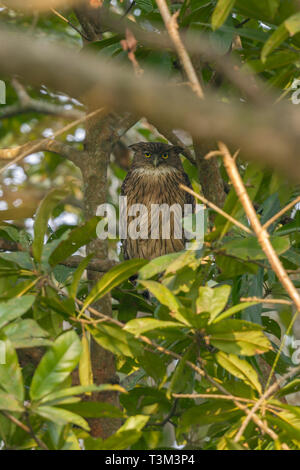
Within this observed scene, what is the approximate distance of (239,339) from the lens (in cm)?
157

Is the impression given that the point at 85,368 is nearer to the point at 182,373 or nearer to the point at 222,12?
the point at 182,373

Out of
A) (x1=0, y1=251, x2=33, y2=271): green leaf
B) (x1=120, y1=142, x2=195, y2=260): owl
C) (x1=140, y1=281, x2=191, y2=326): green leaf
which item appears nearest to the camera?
(x1=140, y1=281, x2=191, y2=326): green leaf

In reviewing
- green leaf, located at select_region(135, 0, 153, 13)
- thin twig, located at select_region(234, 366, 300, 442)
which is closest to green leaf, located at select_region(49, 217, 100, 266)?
thin twig, located at select_region(234, 366, 300, 442)

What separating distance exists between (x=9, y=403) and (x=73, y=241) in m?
0.59

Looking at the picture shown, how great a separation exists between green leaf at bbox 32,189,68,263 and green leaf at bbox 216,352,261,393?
1.99 feet

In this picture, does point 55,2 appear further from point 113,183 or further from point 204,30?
point 113,183

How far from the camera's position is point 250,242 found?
163 centimetres

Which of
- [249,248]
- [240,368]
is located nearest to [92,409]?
[240,368]

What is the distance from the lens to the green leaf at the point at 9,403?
4.40 feet

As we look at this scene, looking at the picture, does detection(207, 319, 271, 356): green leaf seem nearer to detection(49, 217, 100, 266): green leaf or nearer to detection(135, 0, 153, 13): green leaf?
detection(49, 217, 100, 266): green leaf

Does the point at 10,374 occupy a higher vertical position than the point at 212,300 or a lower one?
lower

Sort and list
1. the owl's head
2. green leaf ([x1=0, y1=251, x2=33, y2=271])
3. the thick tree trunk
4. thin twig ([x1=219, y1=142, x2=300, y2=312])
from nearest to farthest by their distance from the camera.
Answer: thin twig ([x1=219, y1=142, x2=300, y2=312]) < green leaf ([x1=0, y1=251, x2=33, y2=271]) < the thick tree trunk < the owl's head

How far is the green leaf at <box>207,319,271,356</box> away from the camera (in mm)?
1558

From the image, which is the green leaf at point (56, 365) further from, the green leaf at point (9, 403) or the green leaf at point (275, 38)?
the green leaf at point (275, 38)
